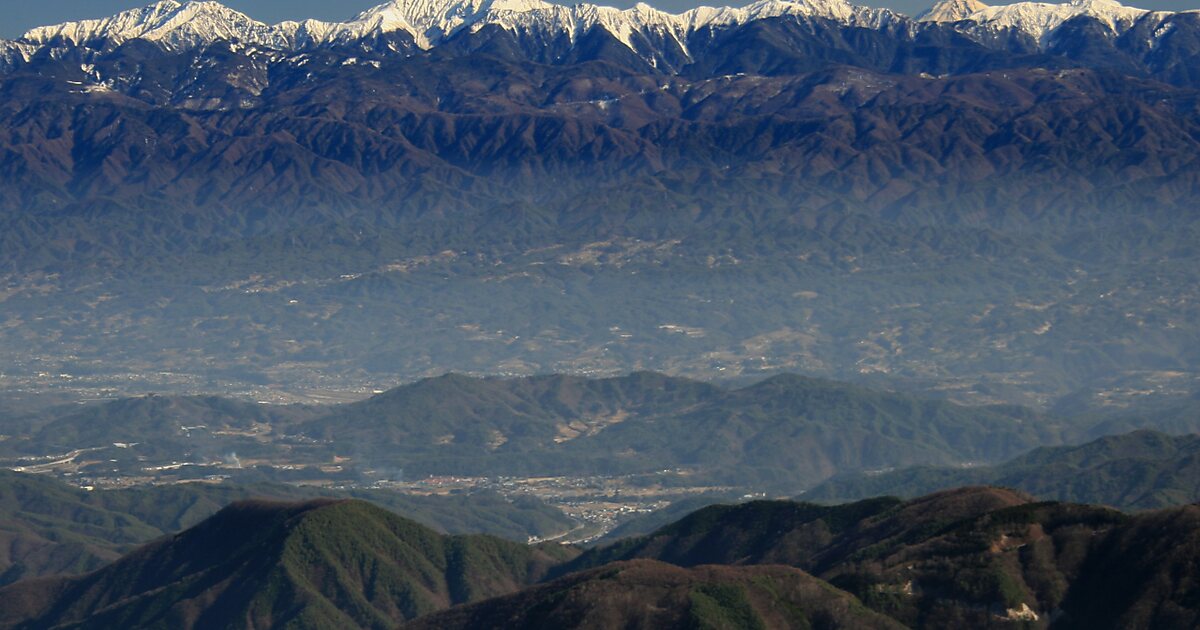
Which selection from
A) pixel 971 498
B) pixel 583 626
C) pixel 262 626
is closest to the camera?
pixel 583 626

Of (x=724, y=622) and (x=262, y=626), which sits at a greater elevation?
(x=724, y=622)

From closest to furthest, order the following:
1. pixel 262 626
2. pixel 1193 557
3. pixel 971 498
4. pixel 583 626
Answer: pixel 1193 557 → pixel 583 626 → pixel 971 498 → pixel 262 626

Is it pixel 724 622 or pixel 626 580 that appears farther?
pixel 626 580

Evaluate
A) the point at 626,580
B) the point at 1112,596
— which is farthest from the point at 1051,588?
the point at 626,580

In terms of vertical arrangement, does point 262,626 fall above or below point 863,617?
below

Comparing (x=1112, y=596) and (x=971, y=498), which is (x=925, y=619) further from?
(x=971, y=498)

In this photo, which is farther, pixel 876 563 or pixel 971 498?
pixel 971 498

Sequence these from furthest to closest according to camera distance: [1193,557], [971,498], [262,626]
→ [262,626]
[971,498]
[1193,557]

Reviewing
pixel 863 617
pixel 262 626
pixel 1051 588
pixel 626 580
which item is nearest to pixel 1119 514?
pixel 1051 588

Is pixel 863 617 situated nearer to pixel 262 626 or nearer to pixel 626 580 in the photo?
pixel 626 580
